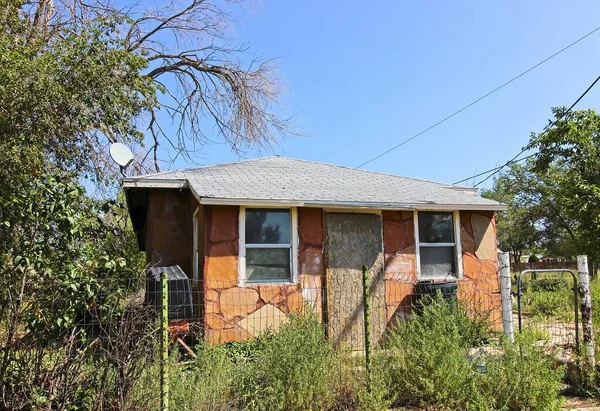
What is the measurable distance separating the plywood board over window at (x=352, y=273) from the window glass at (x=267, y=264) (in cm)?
79

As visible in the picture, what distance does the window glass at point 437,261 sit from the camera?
31.1 ft

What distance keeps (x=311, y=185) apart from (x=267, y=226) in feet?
5.37

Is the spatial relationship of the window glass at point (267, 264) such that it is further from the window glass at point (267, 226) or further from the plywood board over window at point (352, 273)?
the plywood board over window at point (352, 273)

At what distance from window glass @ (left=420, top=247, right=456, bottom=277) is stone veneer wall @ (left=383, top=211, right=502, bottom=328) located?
0.82ft

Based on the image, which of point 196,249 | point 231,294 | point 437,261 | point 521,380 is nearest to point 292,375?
point 521,380

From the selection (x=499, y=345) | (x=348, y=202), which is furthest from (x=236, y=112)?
(x=499, y=345)

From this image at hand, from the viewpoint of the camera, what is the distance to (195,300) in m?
8.38

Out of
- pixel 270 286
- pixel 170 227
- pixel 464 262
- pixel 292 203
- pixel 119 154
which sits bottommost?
pixel 270 286

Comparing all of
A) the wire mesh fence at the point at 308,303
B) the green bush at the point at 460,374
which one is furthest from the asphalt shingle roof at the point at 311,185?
the green bush at the point at 460,374

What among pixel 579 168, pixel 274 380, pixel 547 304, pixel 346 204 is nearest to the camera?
pixel 274 380

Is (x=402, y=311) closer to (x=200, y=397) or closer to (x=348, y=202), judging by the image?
(x=348, y=202)

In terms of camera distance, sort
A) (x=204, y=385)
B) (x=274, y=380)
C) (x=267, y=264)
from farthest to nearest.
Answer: (x=267, y=264), (x=274, y=380), (x=204, y=385)

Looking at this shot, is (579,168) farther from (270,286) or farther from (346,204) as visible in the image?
(270,286)

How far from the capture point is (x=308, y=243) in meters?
8.65
